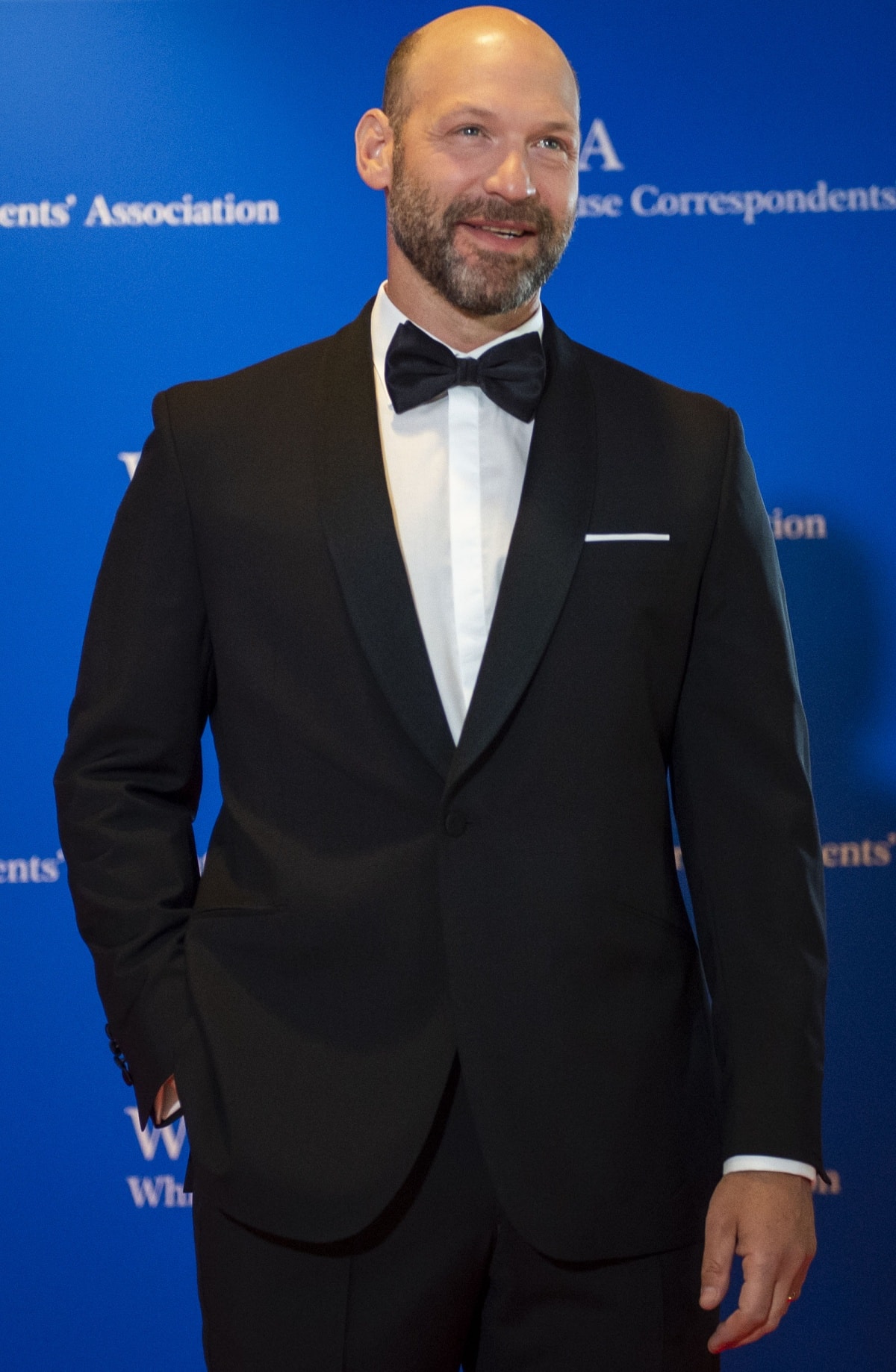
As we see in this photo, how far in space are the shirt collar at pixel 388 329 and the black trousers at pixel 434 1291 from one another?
2.64ft

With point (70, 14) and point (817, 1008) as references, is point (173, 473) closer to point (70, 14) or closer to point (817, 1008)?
point (817, 1008)

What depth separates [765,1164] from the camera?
140 cm

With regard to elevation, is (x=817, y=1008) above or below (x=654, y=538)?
below

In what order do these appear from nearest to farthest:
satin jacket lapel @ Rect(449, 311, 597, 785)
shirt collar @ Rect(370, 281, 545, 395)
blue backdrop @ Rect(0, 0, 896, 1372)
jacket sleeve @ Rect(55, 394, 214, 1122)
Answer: satin jacket lapel @ Rect(449, 311, 597, 785) → jacket sleeve @ Rect(55, 394, 214, 1122) → shirt collar @ Rect(370, 281, 545, 395) → blue backdrop @ Rect(0, 0, 896, 1372)

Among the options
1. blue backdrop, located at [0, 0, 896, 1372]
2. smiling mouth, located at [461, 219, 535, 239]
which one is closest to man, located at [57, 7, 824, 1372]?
smiling mouth, located at [461, 219, 535, 239]

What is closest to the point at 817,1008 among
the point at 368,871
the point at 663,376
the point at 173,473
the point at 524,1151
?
the point at 524,1151

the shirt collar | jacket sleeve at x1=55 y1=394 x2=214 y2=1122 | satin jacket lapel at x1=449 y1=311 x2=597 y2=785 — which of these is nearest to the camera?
satin jacket lapel at x1=449 y1=311 x2=597 y2=785

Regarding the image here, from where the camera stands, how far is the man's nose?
4.80 feet

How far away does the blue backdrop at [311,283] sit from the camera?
8.19ft

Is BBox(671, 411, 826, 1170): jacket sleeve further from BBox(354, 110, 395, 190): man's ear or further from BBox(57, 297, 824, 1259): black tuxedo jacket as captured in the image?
BBox(354, 110, 395, 190): man's ear

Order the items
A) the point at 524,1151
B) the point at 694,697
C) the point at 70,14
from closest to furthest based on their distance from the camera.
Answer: the point at 524,1151, the point at 694,697, the point at 70,14

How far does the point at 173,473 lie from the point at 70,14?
1412 millimetres

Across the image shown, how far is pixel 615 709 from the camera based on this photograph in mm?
1426

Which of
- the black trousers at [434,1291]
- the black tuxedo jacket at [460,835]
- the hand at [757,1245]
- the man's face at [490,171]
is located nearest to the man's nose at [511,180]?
the man's face at [490,171]
